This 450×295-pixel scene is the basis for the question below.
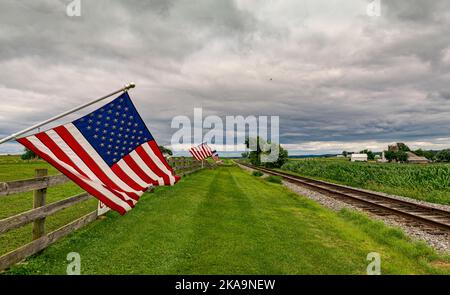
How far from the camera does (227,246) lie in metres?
7.09

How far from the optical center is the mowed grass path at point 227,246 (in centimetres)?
584

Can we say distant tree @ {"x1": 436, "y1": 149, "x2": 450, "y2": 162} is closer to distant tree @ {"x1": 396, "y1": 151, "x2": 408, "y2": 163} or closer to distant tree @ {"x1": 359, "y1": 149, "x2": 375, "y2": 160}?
distant tree @ {"x1": 396, "y1": 151, "x2": 408, "y2": 163}

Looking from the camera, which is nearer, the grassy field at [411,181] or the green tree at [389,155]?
the grassy field at [411,181]

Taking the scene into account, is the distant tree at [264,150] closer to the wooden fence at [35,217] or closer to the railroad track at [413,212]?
the railroad track at [413,212]

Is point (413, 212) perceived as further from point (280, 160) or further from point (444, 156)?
point (444, 156)

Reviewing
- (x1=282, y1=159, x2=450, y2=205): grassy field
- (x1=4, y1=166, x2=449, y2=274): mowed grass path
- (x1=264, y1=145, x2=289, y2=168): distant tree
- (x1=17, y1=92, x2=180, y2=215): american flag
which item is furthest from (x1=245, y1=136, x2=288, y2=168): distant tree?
(x1=17, y1=92, x2=180, y2=215): american flag

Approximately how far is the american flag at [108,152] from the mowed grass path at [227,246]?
160 cm

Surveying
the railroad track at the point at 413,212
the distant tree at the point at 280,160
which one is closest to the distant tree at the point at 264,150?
the distant tree at the point at 280,160

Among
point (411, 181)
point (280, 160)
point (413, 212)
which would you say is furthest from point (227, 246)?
point (280, 160)

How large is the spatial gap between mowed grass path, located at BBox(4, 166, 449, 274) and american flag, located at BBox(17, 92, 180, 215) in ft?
5.25
